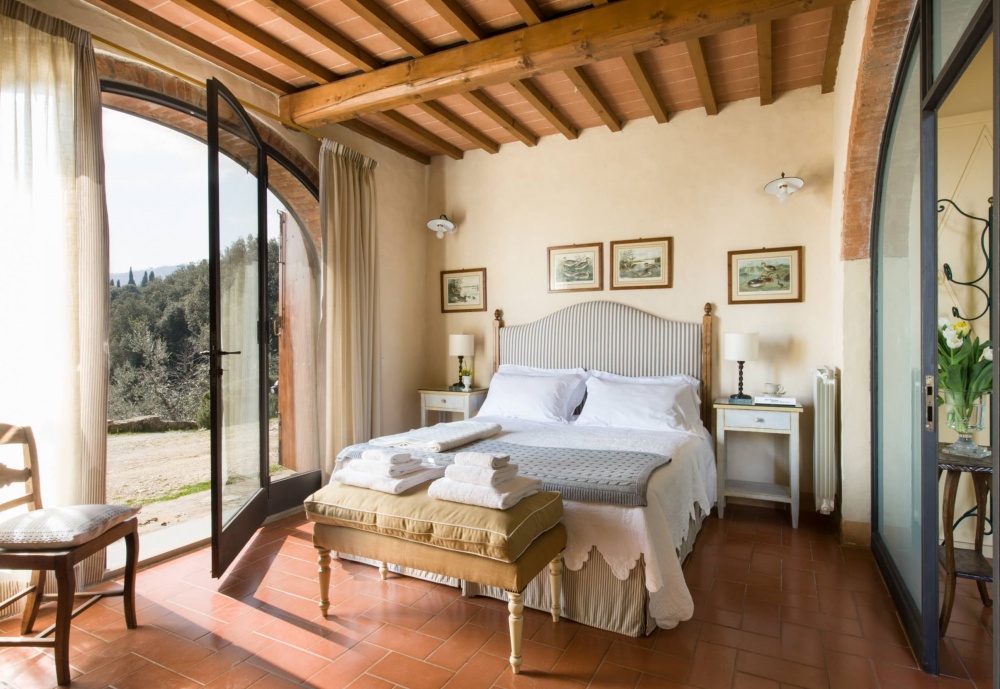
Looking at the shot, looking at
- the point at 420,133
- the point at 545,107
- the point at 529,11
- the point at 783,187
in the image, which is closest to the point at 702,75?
the point at 783,187

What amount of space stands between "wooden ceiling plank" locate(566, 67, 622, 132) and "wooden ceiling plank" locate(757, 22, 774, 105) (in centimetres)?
103

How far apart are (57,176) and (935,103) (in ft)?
11.8

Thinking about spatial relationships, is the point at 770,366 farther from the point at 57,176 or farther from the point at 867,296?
the point at 57,176

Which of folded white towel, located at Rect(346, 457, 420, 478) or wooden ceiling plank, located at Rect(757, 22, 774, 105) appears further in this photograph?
wooden ceiling plank, located at Rect(757, 22, 774, 105)

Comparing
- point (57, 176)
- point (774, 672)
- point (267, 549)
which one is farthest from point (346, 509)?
point (57, 176)

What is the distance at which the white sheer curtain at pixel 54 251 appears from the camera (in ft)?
7.74

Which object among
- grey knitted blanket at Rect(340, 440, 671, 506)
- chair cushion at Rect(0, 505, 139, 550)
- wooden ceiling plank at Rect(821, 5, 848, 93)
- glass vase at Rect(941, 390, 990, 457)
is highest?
wooden ceiling plank at Rect(821, 5, 848, 93)

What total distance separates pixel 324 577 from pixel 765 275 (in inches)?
137

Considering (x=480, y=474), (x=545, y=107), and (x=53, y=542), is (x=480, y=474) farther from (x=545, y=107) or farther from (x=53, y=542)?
(x=545, y=107)

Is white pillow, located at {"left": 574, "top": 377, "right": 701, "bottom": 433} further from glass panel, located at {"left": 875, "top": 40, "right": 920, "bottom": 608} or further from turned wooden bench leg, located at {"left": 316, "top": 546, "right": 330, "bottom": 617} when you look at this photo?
turned wooden bench leg, located at {"left": 316, "top": 546, "right": 330, "bottom": 617}

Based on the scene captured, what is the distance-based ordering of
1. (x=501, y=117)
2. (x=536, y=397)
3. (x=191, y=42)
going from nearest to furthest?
(x=191, y=42) < (x=536, y=397) < (x=501, y=117)

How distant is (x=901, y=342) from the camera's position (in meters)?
2.38

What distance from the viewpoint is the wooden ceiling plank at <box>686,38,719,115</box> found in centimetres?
312

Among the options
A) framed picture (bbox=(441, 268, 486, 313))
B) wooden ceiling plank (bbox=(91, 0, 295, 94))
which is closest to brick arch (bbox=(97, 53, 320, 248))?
wooden ceiling plank (bbox=(91, 0, 295, 94))
